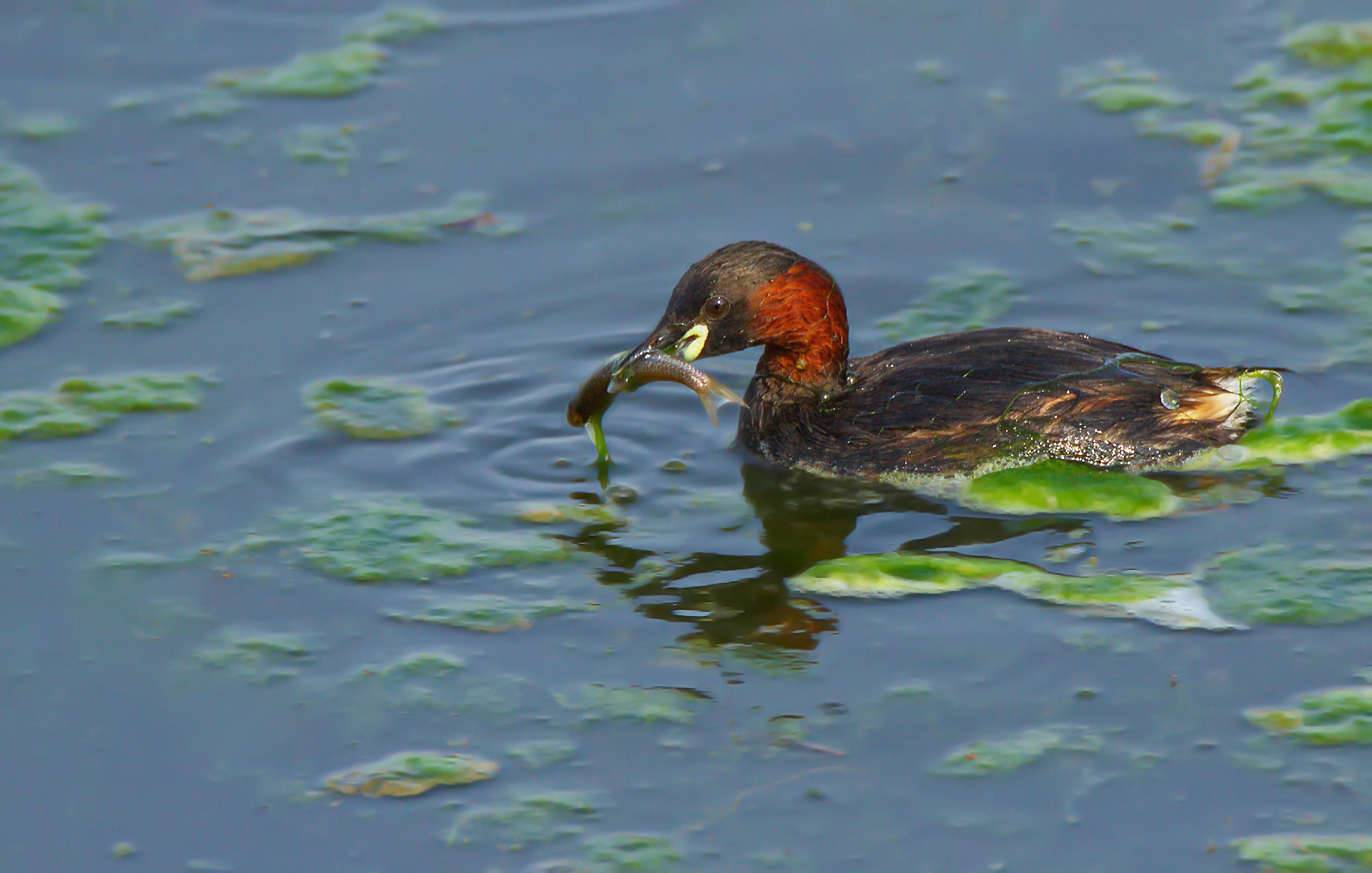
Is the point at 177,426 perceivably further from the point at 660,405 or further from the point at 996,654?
the point at 996,654

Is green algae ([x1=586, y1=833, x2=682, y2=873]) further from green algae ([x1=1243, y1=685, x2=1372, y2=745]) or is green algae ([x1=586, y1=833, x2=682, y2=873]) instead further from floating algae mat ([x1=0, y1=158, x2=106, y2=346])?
floating algae mat ([x1=0, y1=158, x2=106, y2=346])

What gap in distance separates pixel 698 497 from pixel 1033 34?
4921mm

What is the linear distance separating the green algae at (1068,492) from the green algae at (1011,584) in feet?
1.54

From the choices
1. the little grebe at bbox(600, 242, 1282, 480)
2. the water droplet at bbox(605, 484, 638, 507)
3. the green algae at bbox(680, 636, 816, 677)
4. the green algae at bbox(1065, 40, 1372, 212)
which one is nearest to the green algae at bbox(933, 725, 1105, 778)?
the green algae at bbox(680, 636, 816, 677)

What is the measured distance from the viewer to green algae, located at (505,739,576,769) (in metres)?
5.63

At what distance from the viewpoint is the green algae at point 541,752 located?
5.63m

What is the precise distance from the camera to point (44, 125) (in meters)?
10.5

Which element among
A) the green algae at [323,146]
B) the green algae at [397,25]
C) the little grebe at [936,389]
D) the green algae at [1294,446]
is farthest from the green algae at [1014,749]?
the green algae at [397,25]

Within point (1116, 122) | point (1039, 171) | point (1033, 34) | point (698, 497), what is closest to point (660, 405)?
point (698, 497)

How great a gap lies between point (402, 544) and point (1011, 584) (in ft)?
7.36

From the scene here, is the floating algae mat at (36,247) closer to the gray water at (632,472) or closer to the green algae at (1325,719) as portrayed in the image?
the gray water at (632,472)

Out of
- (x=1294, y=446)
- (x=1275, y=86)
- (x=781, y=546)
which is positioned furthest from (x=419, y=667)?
(x=1275, y=86)

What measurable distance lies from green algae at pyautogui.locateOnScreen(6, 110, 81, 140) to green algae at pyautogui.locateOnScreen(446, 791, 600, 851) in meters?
6.46

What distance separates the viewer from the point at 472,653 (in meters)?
6.20
